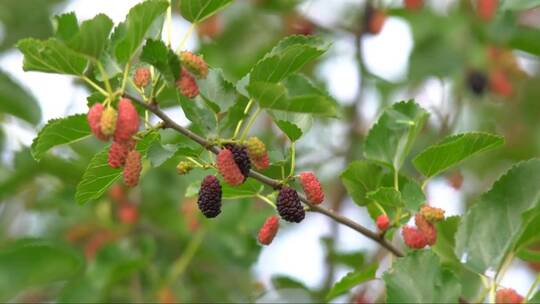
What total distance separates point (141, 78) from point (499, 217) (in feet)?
1.77

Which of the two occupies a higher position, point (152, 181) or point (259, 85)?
point (259, 85)

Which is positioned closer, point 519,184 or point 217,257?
point 519,184

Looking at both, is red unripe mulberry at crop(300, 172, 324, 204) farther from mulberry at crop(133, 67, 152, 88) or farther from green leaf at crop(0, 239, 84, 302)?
green leaf at crop(0, 239, 84, 302)

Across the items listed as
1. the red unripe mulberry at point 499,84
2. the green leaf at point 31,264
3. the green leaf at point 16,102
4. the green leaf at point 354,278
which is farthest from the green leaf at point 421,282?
the red unripe mulberry at point 499,84

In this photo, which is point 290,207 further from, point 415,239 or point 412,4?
point 412,4

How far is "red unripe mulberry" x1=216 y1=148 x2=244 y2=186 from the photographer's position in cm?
123

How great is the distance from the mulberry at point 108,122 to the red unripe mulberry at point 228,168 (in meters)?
0.15

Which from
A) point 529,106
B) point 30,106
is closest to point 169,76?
point 30,106

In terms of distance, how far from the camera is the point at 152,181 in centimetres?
282

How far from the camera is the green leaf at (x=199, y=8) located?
1278 millimetres

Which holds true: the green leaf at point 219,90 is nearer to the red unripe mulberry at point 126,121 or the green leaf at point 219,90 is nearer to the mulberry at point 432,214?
the red unripe mulberry at point 126,121

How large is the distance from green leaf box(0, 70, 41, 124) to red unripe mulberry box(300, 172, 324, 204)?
1.19 metres

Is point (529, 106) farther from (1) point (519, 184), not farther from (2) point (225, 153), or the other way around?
(2) point (225, 153)

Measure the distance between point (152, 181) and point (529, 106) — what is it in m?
1.47
